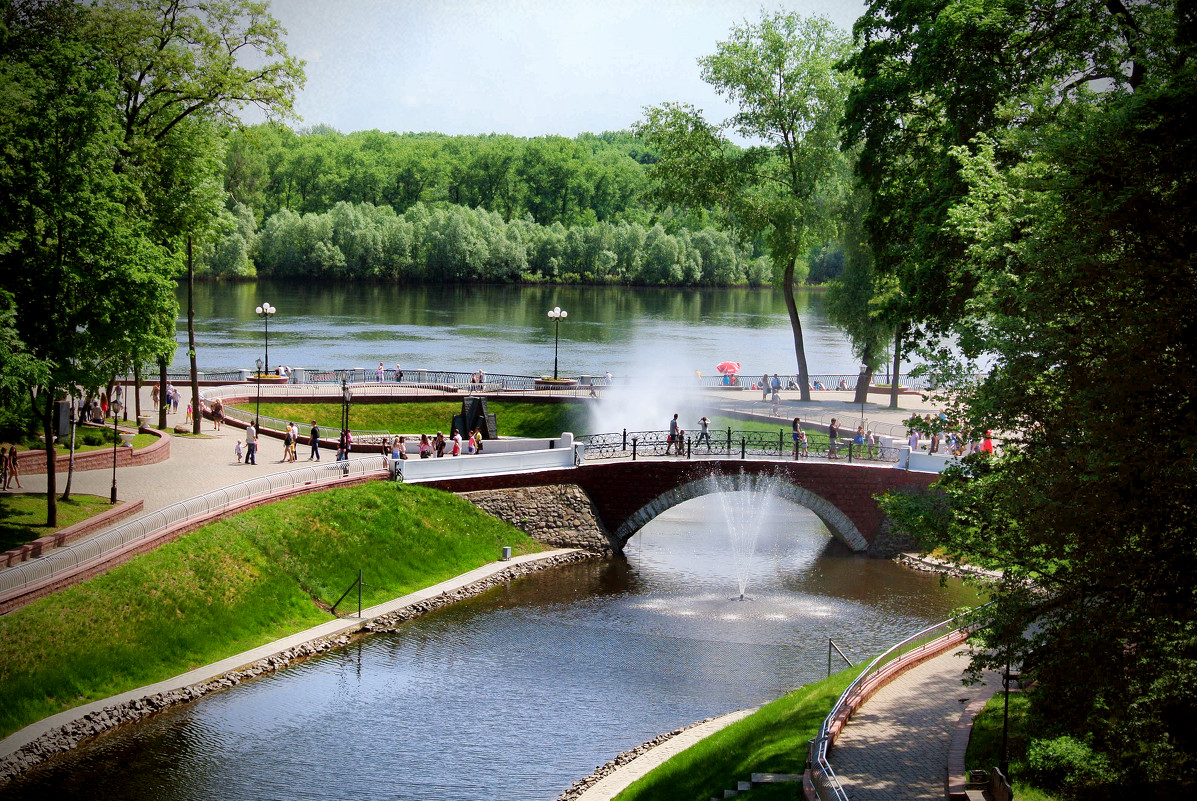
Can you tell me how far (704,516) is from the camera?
140 feet

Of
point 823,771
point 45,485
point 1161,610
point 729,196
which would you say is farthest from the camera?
point 729,196

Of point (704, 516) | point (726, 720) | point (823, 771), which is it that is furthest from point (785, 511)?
point (823, 771)

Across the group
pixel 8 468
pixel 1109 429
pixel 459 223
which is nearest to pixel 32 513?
pixel 8 468

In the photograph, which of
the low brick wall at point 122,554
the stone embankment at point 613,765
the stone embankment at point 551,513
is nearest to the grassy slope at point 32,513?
the low brick wall at point 122,554

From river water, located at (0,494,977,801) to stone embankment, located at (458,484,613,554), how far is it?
4.10ft

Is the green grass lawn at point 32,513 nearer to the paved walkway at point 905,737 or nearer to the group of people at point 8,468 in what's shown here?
the group of people at point 8,468

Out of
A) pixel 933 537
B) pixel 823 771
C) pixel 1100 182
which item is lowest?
pixel 823 771

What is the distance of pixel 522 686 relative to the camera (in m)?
25.3

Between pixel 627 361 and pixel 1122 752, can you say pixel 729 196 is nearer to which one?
pixel 627 361

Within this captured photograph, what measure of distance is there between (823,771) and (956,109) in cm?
1433

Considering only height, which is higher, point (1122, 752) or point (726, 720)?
point (1122, 752)

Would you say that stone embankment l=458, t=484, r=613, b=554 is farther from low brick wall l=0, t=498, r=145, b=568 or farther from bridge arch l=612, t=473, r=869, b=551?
low brick wall l=0, t=498, r=145, b=568

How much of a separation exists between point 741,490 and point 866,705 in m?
18.6

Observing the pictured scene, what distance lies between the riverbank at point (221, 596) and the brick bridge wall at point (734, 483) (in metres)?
3.03
